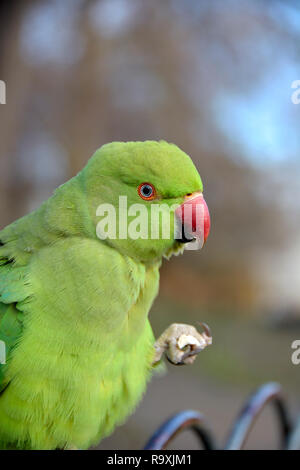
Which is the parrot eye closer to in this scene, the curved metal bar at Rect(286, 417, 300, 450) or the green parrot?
the green parrot

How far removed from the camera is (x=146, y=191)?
901 mm

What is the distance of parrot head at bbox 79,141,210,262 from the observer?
0.88 metres

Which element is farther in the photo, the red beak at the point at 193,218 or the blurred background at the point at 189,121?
the blurred background at the point at 189,121

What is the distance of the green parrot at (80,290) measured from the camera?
901mm

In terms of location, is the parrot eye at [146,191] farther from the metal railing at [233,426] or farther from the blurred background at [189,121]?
the blurred background at [189,121]

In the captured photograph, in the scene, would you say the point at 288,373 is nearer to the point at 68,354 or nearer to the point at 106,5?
the point at 106,5

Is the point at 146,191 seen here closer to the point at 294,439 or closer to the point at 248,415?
the point at 248,415

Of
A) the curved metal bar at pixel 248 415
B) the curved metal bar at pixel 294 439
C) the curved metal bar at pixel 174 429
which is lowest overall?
the curved metal bar at pixel 294 439

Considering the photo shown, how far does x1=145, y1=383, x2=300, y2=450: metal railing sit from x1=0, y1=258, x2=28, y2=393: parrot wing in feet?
1.12

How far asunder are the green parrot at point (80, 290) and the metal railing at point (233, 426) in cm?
15

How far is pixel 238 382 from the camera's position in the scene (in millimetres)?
4594

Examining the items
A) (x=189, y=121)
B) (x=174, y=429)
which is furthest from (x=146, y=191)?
(x=189, y=121)

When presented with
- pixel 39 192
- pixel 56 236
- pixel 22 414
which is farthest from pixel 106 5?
pixel 22 414

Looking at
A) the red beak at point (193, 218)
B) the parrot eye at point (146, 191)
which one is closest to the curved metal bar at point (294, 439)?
the red beak at point (193, 218)
